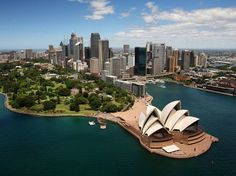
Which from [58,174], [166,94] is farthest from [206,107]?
[58,174]

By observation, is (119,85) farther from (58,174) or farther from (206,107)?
(58,174)

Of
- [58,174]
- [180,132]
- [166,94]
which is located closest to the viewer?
[58,174]

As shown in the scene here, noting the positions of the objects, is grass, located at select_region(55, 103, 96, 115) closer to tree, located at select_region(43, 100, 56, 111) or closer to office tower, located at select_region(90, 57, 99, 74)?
tree, located at select_region(43, 100, 56, 111)

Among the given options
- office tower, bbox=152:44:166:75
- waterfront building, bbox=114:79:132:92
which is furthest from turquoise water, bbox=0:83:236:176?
office tower, bbox=152:44:166:75

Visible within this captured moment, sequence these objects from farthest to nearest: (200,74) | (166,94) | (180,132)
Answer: (200,74) < (166,94) < (180,132)

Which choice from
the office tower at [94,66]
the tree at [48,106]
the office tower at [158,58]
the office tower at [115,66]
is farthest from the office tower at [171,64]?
the tree at [48,106]

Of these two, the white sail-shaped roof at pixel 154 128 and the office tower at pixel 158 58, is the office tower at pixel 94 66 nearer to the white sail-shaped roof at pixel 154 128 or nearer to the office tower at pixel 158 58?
the office tower at pixel 158 58

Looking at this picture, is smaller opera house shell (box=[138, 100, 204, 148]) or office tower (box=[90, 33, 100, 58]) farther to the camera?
office tower (box=[90, 33, 100, 58])
